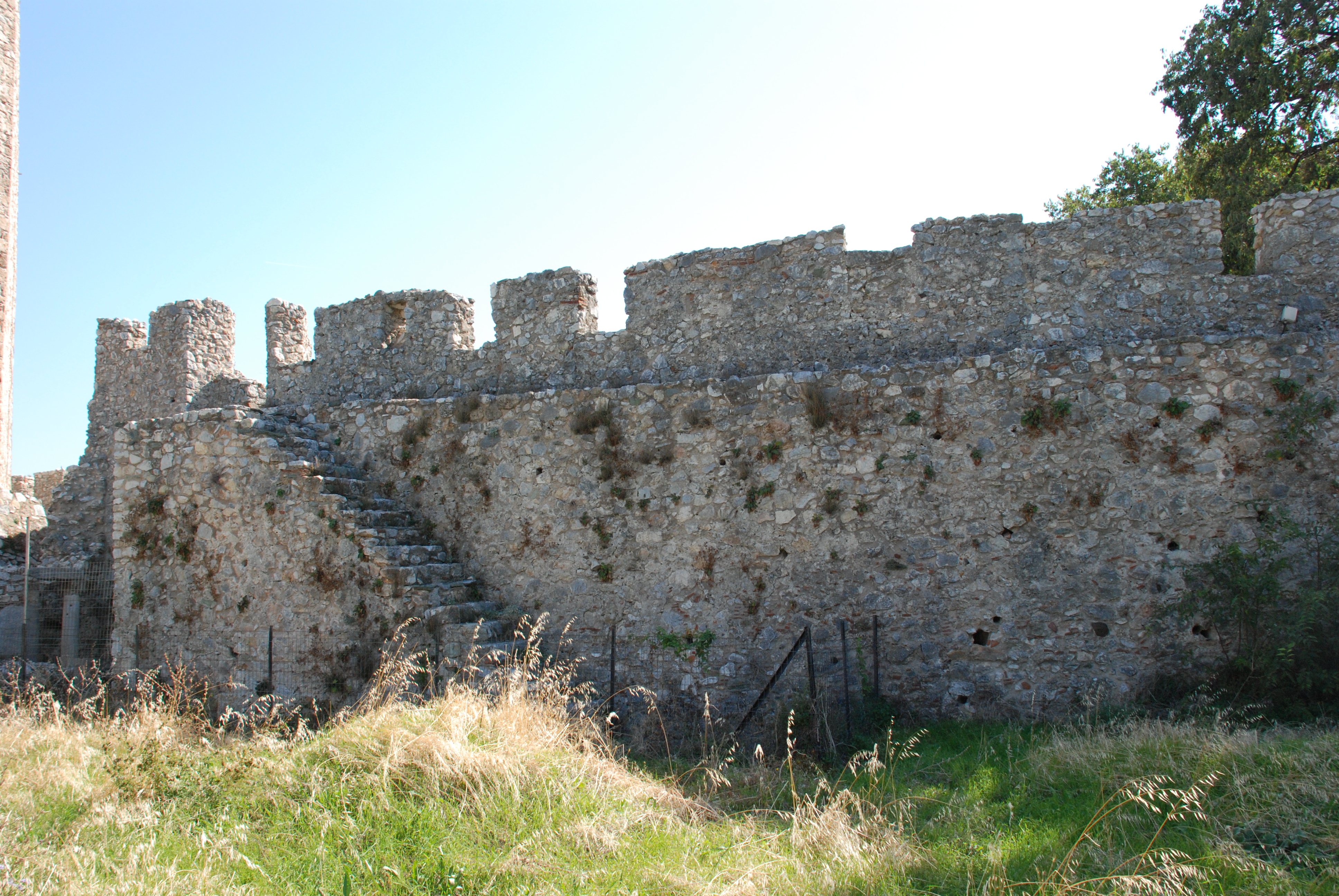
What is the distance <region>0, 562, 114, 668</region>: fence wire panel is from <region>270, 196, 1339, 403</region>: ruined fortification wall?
5.24m

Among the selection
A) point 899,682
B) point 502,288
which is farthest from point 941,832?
point 502,288

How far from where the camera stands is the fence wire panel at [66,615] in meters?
11.1

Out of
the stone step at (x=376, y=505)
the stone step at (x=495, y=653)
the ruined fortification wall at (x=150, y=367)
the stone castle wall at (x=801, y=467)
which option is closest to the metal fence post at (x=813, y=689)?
the stone castle wall at (x=801, y=467)

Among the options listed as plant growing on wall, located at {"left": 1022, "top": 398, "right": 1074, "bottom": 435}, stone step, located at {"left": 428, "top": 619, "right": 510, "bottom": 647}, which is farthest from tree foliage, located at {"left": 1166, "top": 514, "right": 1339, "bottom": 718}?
stone step, located at {"left": 428, "top": 619, "right": 510, "bottom": 647}

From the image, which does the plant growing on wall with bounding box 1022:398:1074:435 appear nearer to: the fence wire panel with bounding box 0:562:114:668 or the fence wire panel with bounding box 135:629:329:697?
the fence wire panel with bounding box 135:629:329:697

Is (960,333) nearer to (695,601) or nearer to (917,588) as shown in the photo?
(917,588)

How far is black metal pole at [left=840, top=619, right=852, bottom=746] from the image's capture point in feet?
23.9

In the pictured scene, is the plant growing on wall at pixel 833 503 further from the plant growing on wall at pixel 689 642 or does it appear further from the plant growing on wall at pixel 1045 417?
the plant growing on wall at pixel 1045 417

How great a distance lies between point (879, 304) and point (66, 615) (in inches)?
449

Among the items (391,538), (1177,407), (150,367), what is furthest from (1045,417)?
(150,367)

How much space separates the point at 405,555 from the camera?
8.94 metres

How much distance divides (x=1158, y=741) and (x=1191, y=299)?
512 centimetres

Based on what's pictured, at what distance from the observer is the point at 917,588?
26.2 feet

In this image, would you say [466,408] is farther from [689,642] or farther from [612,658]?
[689,642]
